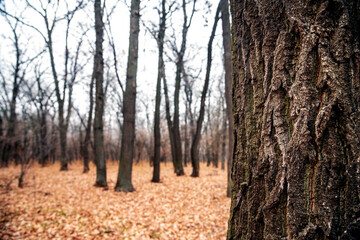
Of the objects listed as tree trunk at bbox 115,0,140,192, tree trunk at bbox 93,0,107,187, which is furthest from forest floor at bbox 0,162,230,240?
tree trunk at bbox 93,0,107,187

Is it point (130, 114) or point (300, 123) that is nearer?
point (300, 123)

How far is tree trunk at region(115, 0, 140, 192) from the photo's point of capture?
6863 mm

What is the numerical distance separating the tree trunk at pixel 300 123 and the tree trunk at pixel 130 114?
6114 millimetres

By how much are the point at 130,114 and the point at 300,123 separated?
645cm

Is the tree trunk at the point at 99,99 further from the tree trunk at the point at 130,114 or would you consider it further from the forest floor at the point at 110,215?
the tree trunk at the point at 130,114

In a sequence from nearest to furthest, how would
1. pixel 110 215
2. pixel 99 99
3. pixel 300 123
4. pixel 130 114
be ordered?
pixel 300 123 < pixel 110 215 < pixel 130 114 < pixel 99 99

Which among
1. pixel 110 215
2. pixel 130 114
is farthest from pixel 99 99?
pixel 110 215

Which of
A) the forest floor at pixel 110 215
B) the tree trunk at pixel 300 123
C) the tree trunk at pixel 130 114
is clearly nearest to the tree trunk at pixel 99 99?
the forest floor at pixel 110 215

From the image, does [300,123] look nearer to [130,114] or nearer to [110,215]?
[110,215]

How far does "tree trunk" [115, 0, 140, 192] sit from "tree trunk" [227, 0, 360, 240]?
611 centimetres

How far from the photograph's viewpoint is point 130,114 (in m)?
6.95

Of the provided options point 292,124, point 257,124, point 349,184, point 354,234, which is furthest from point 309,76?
point 354,234

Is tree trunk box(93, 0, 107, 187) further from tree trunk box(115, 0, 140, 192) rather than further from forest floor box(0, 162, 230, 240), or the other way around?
tree trunk box(115, 0, 140, 192)

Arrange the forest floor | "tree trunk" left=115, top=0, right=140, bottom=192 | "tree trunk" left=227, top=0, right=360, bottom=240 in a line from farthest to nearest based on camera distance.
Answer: "tree trunk" left=115, top=0, right=140, bottom=192 < the forest floor < "tree trunk" left=227, top=0, right=360, bottom=240
